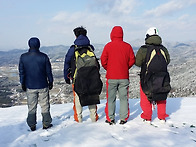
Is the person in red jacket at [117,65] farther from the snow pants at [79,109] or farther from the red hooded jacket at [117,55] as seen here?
the snow pants at [79,109]

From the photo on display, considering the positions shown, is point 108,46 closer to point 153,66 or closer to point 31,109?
point 153,66

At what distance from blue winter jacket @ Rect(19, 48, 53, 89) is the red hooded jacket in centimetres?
161

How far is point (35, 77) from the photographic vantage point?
15.0 feet

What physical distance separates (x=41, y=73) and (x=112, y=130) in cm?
239

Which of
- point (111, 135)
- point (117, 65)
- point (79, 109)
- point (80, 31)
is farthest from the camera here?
point (79, 109)

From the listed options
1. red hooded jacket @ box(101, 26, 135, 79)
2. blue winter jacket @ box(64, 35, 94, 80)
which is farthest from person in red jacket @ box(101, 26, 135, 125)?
blue winter jacket @ box(64, 35, 94, 80)

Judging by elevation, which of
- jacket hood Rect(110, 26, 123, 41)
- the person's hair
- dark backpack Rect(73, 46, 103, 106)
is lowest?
dark backpack Rect(73, 46, 103, 106)

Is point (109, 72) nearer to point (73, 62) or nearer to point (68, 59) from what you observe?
point (73, 62)

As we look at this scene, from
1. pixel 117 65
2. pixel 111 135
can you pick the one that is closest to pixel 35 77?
pixel 117 65

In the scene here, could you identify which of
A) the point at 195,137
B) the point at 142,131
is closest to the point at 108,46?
the point at 142,131

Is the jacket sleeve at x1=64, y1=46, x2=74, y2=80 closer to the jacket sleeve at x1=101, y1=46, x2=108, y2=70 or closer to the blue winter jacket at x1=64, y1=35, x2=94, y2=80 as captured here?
the blue winter jacket at x1=64, y1=35, x2=94, y2=80

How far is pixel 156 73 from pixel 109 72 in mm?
1244

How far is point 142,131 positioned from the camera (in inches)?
165

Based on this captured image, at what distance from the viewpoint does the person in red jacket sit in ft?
15.0
